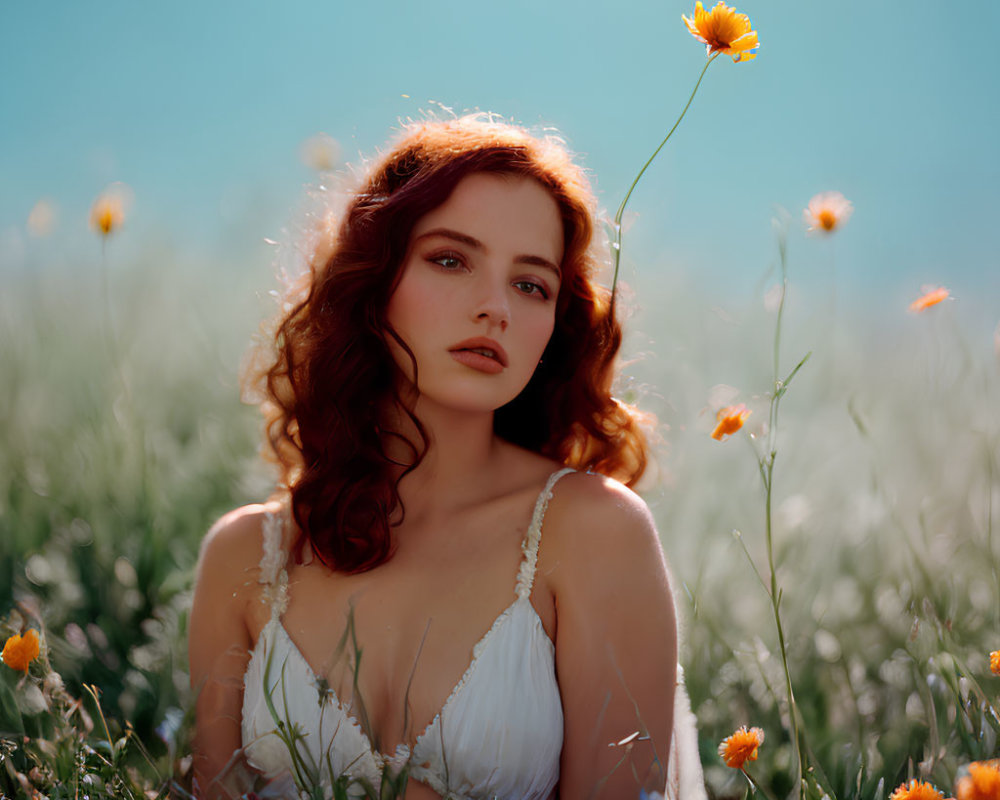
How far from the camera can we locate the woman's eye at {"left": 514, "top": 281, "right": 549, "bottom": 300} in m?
1.48

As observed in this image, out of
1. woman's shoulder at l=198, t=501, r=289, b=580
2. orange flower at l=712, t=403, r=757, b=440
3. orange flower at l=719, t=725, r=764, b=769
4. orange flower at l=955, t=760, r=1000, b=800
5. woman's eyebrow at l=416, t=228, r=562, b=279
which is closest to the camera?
orange flower at l=955, t=760, r=1000, b=800

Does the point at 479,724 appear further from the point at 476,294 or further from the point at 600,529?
the point at 476,294

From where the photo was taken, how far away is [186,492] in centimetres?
248

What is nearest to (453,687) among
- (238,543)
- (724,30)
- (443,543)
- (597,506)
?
(443,543)

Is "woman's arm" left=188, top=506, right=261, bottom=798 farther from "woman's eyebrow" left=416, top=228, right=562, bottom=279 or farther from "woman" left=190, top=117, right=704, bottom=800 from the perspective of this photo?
"woman's eyebrow" left=416, top=228, right=562, bottom=279

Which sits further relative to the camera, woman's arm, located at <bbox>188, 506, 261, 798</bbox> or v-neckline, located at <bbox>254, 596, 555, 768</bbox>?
woman's arm, located at <bbox>188, 506, 261, 798</bbox>

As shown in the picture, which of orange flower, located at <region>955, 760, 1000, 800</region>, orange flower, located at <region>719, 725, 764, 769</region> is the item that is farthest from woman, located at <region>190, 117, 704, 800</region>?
orange flower, located at <region>955, 760, 1000, 800</region>

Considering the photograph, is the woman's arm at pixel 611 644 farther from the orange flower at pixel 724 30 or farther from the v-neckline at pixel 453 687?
the orange flower at pixel 724 30

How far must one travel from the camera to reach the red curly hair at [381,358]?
1485mm

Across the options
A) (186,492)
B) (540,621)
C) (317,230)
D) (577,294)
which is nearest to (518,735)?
(540,621)

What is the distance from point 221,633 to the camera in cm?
153

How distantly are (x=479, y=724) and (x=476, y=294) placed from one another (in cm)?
65

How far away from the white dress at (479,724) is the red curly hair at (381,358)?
23 centimetres

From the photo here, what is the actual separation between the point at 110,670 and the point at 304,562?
640mm
